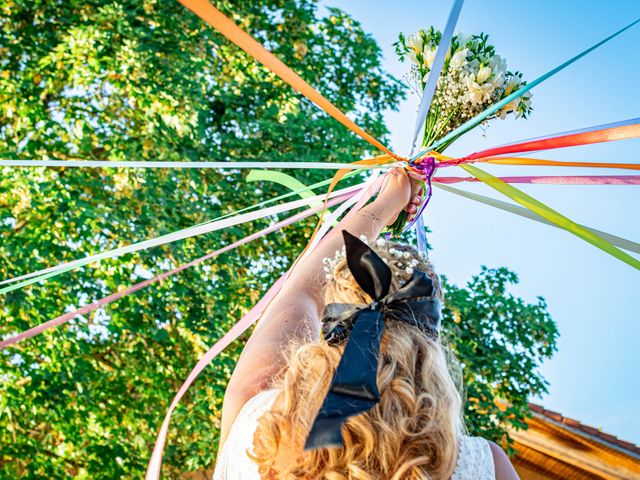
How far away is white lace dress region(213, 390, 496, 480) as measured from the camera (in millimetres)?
1181

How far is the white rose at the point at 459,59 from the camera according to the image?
257 centimetres

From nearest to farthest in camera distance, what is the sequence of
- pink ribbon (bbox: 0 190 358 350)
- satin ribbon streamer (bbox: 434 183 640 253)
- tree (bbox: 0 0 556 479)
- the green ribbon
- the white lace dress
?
1. the white lace dress
2. the green ribbon
3. satin ribbon streamer (bbox: 434 183 640 253)
4. pink ribbon (bbox: 0 190 358 350)
5. tree (bbox: 0 0 556 479)

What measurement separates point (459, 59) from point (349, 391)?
189 centimetres

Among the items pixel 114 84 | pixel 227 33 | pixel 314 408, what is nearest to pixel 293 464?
pixel 314 408

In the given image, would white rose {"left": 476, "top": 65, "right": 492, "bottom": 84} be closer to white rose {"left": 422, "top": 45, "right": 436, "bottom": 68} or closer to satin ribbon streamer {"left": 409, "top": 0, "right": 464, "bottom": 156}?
white rose {"left": 422, "top": 45, "right": 436, "bottom": 68}

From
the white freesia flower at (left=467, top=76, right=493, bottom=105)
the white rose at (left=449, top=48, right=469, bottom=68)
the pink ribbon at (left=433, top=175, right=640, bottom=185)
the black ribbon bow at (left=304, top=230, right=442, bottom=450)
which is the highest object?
the white rose at (left=449, top=48, right=469, bottom=68)

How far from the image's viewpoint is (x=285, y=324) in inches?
58.7

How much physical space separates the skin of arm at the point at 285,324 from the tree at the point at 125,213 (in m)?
4.16

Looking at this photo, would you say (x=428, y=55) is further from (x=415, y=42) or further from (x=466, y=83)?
(x=466, y=83)

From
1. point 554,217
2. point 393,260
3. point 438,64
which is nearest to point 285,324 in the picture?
point 393,260

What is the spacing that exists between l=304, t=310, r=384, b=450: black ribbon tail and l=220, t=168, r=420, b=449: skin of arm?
0.31m

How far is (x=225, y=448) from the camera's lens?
1382 mm

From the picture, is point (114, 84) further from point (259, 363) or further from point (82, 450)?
point (259, 363)

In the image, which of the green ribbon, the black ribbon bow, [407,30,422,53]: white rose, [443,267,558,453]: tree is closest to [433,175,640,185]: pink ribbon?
the green ribbon
